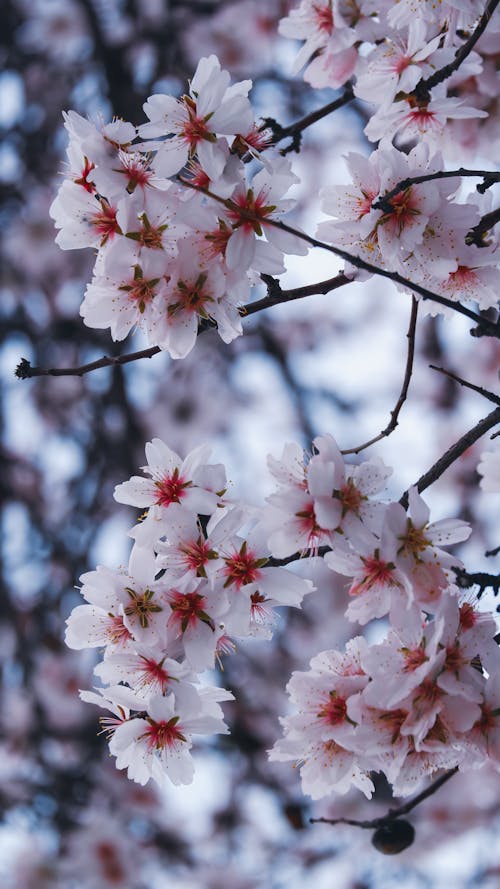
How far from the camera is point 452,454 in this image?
1.66 metres

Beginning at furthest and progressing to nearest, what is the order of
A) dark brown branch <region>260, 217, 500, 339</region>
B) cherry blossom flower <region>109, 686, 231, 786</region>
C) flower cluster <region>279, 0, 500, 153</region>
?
flower cluster <region>279, 0, 500, 153</region>
cherry blossom flower <region>109, 686, 231, 786</region>
dark brown branch <region>260, 217, 500, 339</region>

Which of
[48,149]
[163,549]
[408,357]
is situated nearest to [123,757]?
[163,549]

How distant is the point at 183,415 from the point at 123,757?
5.67 meters

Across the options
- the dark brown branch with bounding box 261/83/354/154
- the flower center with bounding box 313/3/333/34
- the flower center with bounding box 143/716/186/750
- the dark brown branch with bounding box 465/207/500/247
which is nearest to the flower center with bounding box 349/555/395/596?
the flower center with bounding box 143/716/186/750

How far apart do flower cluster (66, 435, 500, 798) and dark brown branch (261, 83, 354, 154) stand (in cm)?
73

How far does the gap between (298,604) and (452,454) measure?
35 cm

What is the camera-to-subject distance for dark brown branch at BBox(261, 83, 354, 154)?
2.03 meters

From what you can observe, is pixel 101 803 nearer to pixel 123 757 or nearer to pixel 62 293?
pixel 62 293

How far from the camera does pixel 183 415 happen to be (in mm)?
7312

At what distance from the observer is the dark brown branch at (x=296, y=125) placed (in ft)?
6.65

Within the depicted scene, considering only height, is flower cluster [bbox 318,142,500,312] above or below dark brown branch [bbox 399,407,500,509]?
above

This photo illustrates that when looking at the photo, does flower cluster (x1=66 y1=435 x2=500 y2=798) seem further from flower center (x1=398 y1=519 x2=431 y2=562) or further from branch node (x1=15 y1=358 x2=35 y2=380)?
branch node (x1=15 y1=358 x2=35 y2=380)

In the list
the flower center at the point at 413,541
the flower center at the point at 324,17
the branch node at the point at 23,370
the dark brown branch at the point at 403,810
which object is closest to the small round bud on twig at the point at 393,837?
the dark brown branch at the point at 403,810

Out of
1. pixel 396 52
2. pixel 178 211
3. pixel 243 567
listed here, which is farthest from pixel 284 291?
pixel 396 52
